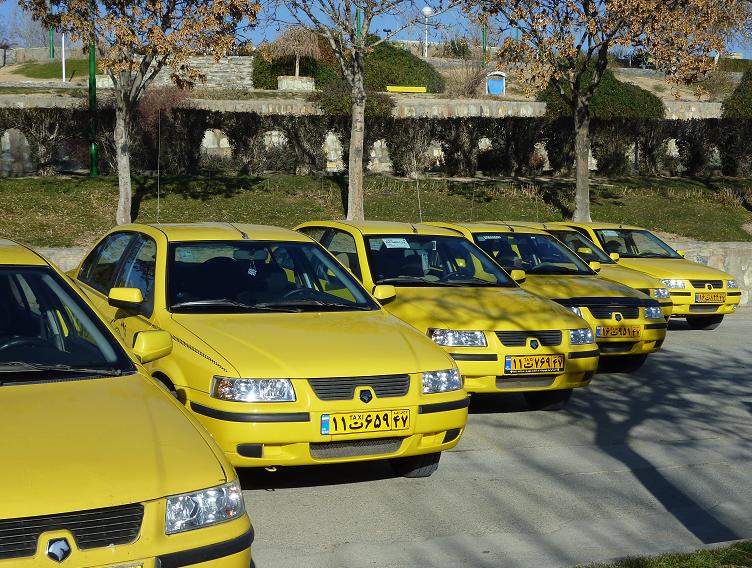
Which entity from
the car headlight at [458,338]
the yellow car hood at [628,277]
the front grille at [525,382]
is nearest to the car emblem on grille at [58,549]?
the car headlight at [458,338]

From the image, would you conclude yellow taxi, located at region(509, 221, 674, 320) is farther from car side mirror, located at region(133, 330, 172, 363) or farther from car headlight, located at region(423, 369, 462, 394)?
car side mirror, located at region(133, 330, 172, 363)

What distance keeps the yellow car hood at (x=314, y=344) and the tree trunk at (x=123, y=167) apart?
15.1 metres

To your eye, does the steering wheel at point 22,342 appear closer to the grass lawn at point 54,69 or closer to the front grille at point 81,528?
the front grille at point 81,528

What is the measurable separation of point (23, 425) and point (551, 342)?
5346 millimetres

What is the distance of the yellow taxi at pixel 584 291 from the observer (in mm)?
11070

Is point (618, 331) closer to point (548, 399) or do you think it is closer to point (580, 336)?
point (548, 399)

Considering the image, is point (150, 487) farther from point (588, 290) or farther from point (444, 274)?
point (588, 290)

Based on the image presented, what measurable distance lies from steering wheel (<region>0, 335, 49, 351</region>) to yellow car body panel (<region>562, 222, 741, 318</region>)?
35.7 ft

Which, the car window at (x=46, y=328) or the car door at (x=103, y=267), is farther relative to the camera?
the car door at (x=103, y=267)

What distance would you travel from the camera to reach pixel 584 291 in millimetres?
11305

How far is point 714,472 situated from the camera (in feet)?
25.1

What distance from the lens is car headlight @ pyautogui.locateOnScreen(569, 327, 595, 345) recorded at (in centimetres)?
904

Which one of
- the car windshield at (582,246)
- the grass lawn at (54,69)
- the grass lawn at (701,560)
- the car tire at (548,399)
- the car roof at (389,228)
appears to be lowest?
the car tire at (548,399)

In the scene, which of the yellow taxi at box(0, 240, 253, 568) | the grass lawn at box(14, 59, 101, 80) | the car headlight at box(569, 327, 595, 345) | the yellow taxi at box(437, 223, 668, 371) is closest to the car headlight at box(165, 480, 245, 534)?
the yellow taxi at box(0, 240, 253, 568)
